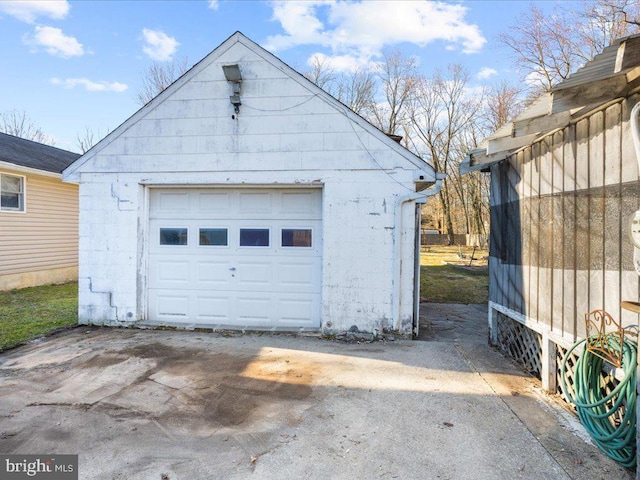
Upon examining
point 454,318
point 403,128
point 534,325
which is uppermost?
point 403,128

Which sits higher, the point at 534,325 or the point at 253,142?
the point at 253,142

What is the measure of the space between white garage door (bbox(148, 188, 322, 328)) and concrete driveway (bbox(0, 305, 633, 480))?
3.43 ft

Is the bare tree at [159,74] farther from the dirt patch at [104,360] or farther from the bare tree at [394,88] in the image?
the dirt patch at [104,360]

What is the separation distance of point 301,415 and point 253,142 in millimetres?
4391

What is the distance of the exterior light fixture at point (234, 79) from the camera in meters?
5.89

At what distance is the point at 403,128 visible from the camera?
110 feet

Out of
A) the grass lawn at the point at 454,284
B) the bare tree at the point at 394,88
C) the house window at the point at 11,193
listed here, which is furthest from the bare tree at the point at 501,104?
the house window at the point at 11,193

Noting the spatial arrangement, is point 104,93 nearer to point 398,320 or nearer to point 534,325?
point 398,320

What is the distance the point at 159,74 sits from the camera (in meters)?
27.2

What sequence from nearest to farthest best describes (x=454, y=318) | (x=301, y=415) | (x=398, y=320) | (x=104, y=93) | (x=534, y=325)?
(x=301, y=415)
(x=534, y=325)
(x=398, y=320)
(x=454, y=318)
(x=104, y=93)

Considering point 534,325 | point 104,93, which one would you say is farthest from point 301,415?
point 104,93

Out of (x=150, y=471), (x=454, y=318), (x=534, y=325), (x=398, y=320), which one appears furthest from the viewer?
(x=454, y=318)

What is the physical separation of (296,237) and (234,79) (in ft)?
9.33

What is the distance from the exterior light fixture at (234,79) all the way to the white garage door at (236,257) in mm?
1478
